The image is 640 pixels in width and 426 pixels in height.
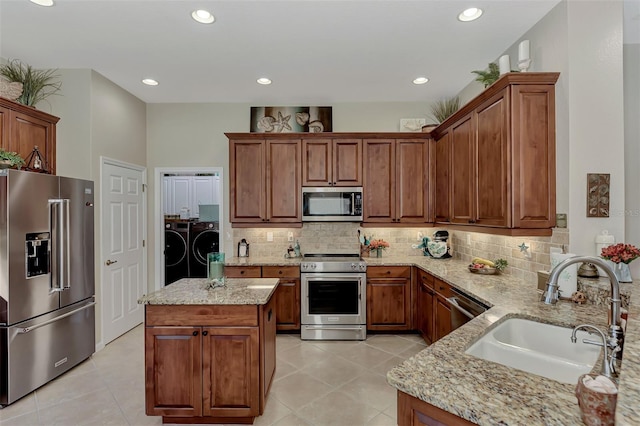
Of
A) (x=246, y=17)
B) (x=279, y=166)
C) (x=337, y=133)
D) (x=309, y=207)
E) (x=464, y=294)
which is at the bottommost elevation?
(x=464, y=294)

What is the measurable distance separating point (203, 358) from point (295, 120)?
3224mm

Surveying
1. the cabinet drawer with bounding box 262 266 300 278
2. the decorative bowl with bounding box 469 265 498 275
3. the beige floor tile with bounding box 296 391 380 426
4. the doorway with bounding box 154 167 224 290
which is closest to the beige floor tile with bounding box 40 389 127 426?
the beige floor tile with bounding box 296 391 380 426

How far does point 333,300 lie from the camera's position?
369cm

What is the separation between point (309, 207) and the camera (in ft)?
13.1

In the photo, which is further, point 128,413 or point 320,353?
point 320,353

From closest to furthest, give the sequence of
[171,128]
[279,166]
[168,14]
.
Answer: [168,14] → [279,166] → [171,128]

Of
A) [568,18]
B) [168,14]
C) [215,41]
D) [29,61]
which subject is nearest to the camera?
[568,18]

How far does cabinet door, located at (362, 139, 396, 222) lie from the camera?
159 inches

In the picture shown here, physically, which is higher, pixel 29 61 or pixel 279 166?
pixel 29 61

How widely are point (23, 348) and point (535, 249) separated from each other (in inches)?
168

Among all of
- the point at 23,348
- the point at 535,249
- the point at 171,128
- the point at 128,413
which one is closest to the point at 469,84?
the point at 535,249

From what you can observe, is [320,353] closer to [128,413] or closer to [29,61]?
[128,413]

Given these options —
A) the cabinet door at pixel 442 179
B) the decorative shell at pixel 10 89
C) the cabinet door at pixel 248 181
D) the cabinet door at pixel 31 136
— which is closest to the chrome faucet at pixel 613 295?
the cabinet door at pixel 442 179

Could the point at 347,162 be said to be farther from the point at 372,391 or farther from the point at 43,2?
the point at 43,2
